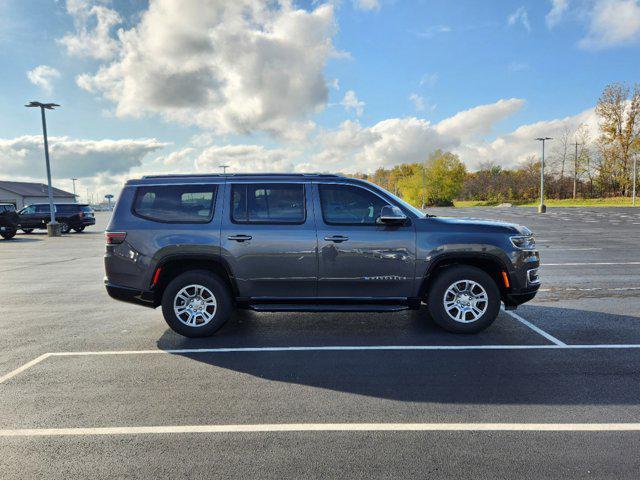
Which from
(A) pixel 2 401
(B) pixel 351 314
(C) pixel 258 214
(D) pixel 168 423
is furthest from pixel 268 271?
(A) pixel 2 401

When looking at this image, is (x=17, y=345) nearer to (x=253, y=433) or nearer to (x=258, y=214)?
(x=258, y=214)

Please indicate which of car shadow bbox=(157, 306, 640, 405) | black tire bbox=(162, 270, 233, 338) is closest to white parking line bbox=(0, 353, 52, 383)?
car shadow bbox=(157, 306, 640, 405)

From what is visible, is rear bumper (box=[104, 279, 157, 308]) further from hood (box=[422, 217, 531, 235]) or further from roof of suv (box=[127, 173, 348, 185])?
hood (box=[422, 217, 531, 235])

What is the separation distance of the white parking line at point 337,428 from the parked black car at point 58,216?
28.0 m

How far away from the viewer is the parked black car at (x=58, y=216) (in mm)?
27422

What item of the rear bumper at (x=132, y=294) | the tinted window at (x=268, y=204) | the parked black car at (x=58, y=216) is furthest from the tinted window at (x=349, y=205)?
the parked black car at (x=58, y=216)

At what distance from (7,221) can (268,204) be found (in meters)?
24.4

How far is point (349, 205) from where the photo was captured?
539 centimetres

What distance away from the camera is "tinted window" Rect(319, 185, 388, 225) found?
5.32m

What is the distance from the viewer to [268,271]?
528 cm

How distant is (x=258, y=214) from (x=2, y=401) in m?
3.16

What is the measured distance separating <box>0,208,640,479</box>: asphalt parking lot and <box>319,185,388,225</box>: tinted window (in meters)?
1.51

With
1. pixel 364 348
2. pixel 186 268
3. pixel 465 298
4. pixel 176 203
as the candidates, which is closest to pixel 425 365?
pixel 364 348

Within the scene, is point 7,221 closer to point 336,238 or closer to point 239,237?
point 239,237
